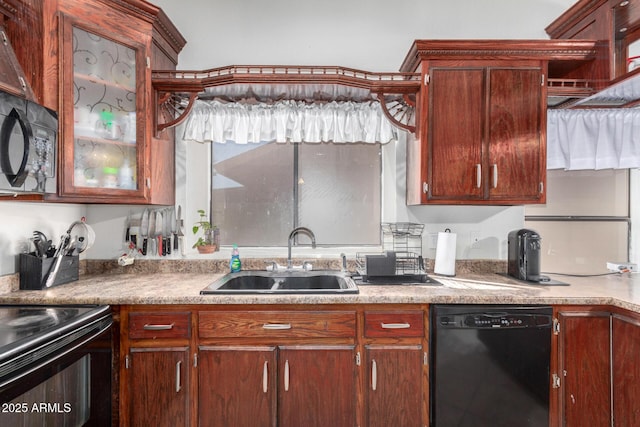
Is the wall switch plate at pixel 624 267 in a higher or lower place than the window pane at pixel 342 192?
lower

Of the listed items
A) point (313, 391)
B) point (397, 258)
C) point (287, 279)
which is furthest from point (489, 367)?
point (287, 279)

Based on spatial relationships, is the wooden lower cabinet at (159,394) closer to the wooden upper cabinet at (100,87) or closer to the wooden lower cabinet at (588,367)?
the wooden upper cabinet at (100,87)

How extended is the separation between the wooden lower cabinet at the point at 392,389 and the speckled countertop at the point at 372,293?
11.5 inches

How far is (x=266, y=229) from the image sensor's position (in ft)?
8.64

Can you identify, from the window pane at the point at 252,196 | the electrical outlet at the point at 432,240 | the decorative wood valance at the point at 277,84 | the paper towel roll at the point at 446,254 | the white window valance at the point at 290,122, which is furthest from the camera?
the window pane at the point at 252,196

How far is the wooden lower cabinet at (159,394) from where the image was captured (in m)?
1.67

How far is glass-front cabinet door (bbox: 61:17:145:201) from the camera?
68.6 inches

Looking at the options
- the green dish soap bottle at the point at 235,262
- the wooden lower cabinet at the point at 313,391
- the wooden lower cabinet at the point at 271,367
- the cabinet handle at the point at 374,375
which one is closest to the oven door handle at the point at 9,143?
the wooden lower cabinet at the point at 271,367

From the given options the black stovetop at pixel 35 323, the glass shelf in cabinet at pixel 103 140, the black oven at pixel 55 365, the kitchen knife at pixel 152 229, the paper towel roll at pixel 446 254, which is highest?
the glass shelf in cabinet at pixel 103 140

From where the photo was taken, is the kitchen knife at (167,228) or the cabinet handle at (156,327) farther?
the kitchen knife at (167,228)

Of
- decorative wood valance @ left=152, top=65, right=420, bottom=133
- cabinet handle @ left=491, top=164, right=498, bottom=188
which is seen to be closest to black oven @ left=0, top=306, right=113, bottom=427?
decorative wood valance @ left=152, top=65, right=420, bottom=133

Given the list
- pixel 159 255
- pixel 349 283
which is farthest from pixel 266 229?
pixel 349 283

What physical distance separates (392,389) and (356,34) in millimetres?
2340

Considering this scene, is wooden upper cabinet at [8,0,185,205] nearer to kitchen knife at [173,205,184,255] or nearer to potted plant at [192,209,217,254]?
kitchen knife at [173,205,184,255]
